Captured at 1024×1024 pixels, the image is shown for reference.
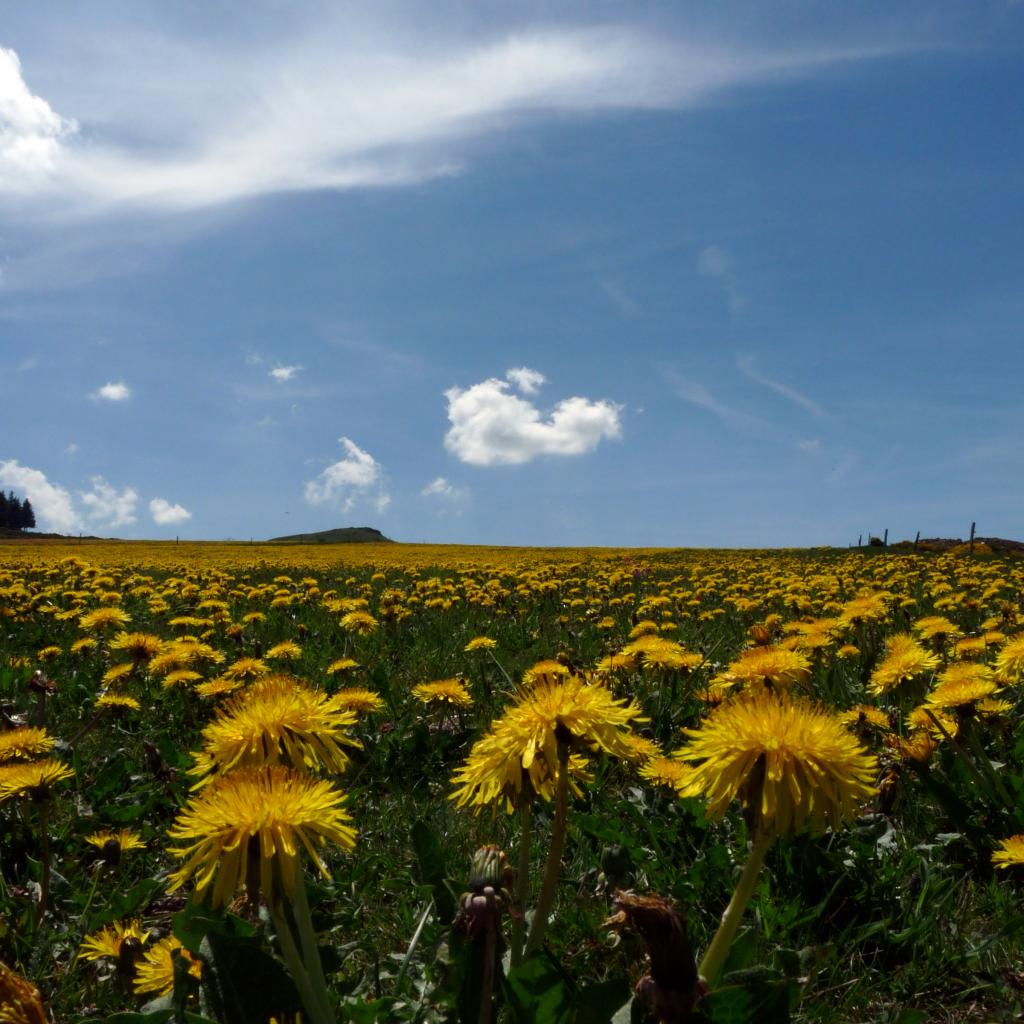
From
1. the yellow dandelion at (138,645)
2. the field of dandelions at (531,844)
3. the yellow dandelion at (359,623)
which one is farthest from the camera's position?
the yellow dandelion at (359,623)

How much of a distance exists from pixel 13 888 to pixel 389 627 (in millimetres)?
4895

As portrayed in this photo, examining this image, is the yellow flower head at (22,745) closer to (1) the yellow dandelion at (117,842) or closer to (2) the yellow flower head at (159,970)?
(1) the yellow dandelion at (117,842)

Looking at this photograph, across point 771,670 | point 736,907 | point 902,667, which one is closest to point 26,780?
point 736,907

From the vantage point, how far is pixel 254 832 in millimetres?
1393

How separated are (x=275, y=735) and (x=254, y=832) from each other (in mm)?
345

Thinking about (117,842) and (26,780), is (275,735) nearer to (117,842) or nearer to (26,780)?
(26,780)

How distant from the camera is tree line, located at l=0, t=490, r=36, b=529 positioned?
12438 cm

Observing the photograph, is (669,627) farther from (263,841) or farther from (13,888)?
(263,841)

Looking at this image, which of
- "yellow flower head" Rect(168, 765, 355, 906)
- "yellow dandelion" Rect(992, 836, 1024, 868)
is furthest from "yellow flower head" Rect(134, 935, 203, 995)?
"yellow dandelion" Rect(992, 836, 1024, 868)

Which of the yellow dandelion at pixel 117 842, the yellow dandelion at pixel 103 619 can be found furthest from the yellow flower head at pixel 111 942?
the yellow dandelion at pixel 103 619

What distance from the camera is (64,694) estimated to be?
5469mm

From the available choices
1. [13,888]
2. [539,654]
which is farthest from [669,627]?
[13,888]

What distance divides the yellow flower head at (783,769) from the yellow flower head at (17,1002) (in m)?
1.20

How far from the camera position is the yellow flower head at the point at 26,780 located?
263 cm
